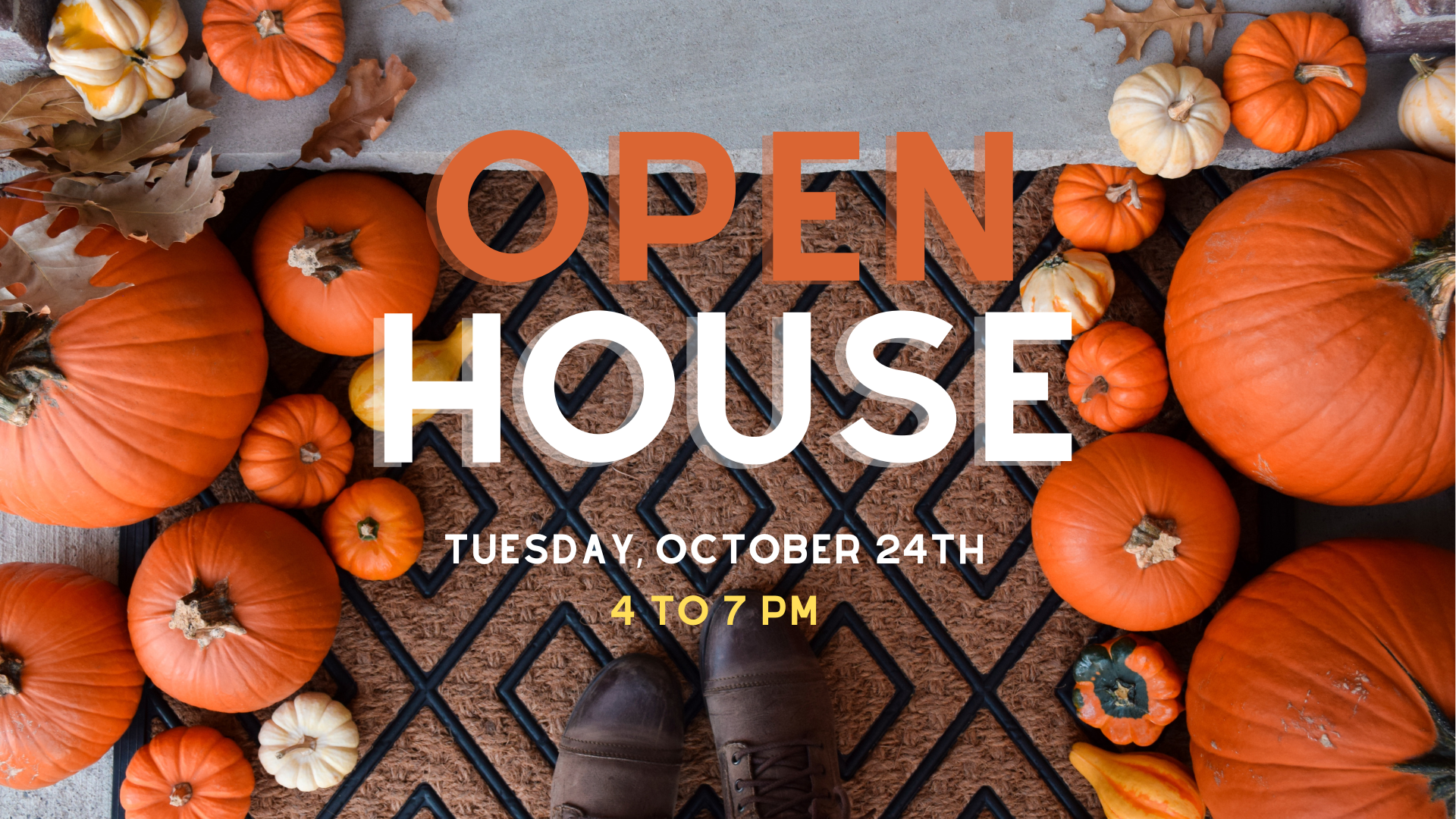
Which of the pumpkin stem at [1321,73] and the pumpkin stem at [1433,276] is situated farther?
the pumpkin stem at [1321,73]

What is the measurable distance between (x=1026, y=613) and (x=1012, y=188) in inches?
37.6

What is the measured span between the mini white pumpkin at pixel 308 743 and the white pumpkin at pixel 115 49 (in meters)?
1.21

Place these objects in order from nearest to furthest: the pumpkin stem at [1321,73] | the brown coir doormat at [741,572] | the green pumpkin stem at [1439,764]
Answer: the green pumpkin stem at [1439,764], the pumpkin stem at [1321,73], the brown coir doormat at [741,572]

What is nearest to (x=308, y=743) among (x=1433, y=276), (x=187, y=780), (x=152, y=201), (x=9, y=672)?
(x=187, y=780)

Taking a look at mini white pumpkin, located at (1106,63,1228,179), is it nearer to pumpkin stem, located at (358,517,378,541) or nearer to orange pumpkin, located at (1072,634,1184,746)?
orange pumpkin, located at (1072,634,1184,746)

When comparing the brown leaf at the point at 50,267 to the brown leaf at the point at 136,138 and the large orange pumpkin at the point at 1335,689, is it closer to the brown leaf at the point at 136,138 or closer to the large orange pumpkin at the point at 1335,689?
the brown leaf at the point at 136,138

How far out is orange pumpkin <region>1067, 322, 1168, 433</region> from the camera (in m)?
1.77

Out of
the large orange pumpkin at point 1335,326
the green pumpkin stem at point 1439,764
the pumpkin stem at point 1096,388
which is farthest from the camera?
the pumpkin stem at point 1096,388

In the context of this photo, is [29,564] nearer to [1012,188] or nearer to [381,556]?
[381,556]

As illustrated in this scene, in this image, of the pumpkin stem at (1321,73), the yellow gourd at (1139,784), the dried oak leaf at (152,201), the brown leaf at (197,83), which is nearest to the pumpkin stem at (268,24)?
the brown leaf at (197,83)

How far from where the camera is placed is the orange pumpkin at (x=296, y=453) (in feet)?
5.75

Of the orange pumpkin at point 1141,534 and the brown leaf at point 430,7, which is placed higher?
the brown leaf at point 430,7

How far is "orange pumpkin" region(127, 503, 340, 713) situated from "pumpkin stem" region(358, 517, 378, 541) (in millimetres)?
114

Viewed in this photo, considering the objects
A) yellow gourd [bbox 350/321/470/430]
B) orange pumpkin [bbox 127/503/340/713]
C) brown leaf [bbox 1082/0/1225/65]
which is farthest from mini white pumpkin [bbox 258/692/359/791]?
brown leaf [bbox 1082/0/1225/65]
